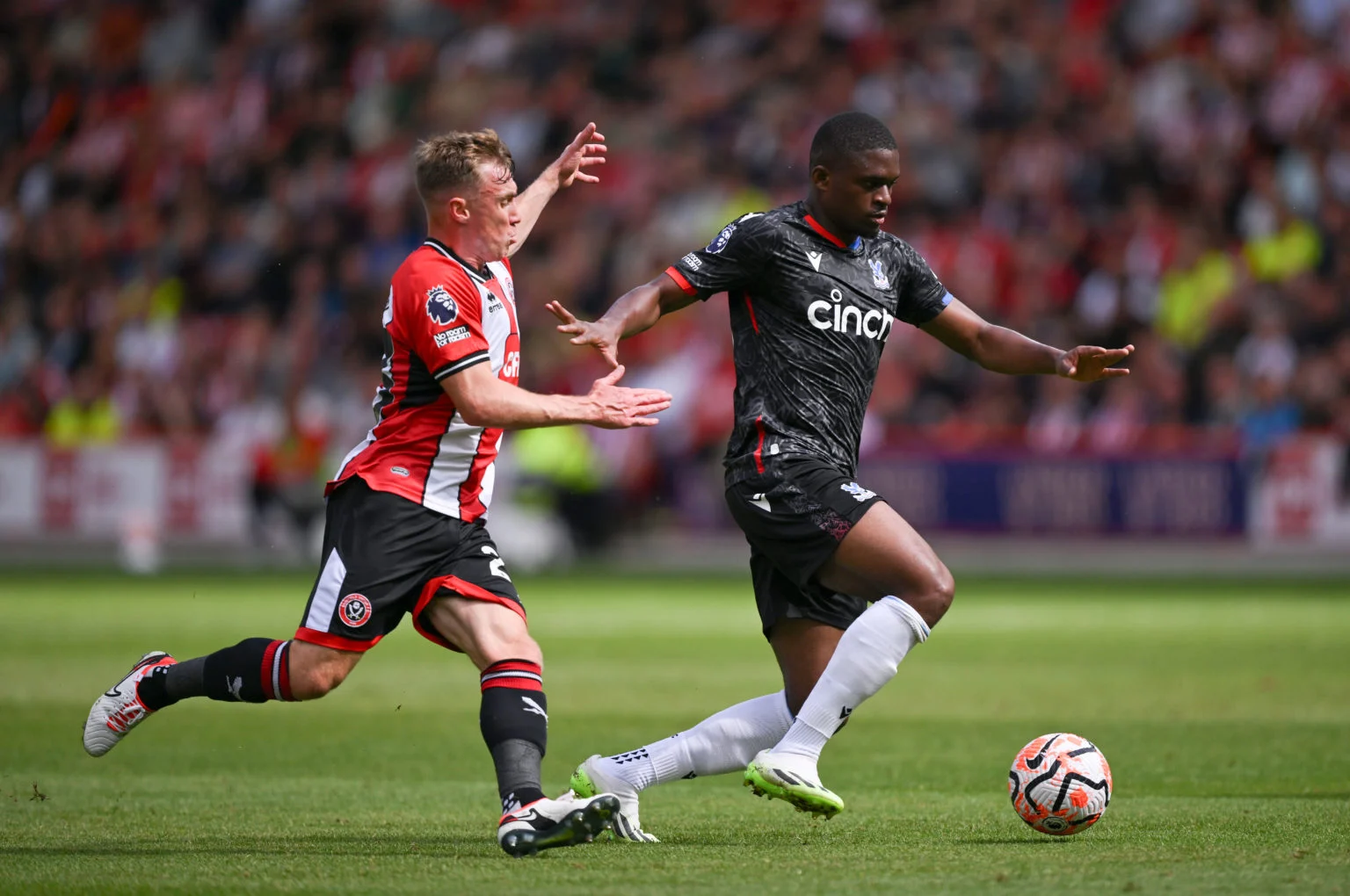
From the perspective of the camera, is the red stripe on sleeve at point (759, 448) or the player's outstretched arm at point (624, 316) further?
the red stripe on sleeve at point (759, 448)

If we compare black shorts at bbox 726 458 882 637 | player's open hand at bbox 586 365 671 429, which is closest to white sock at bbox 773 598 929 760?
black shorts at bbox 726 458 882 637

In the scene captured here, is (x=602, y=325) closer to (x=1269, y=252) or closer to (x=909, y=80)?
(x=1269, y=252)

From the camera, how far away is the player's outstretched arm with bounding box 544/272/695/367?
601 cm

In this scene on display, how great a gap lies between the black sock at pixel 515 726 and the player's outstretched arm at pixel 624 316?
109 centimetres

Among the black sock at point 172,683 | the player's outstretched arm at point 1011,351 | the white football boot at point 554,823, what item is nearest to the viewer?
the white football boot at point 554,823

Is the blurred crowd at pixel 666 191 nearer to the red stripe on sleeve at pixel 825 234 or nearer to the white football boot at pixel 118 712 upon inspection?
the red stripe on sleeve at pixel 825 234

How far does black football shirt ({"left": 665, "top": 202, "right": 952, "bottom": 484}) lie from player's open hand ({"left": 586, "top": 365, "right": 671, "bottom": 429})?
2.14ft

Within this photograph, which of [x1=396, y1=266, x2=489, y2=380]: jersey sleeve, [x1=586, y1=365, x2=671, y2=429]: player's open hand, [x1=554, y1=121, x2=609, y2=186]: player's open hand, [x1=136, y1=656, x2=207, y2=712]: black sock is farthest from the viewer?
[x1=554, y1=121, x2=609, y2=186]: player's open hand

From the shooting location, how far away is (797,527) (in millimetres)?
6172

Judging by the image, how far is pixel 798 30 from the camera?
25969 mm

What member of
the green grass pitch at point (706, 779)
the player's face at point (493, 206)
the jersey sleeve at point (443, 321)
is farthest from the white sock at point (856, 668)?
the player's face at point (493, 206)

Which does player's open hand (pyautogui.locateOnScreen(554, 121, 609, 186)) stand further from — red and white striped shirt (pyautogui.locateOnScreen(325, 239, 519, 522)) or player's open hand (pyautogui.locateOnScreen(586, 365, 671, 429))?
player's open hand (pyautogui.locateOnScreen(586, 365, 671, 429))

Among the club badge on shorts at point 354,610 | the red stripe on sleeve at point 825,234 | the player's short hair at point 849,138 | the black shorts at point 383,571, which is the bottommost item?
the club badge on shorts at point 354,610

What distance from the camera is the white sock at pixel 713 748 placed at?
6.47 metres
